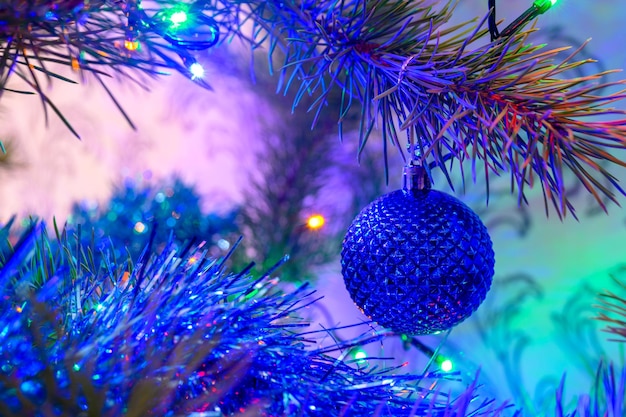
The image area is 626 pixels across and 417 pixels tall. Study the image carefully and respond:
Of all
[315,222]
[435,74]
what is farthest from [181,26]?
[315,222]

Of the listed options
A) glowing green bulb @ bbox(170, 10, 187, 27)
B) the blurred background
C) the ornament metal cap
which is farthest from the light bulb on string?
the blurred background

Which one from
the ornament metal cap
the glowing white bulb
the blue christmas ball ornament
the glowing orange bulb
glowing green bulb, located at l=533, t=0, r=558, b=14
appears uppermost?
glowing green bulb, located at l=533, t=0, r=558, b=14

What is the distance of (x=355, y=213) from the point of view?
58 centimetres

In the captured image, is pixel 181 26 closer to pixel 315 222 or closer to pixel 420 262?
pixel 420 262

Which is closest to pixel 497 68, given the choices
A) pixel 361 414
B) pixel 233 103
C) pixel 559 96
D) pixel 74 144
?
pixel 559 96

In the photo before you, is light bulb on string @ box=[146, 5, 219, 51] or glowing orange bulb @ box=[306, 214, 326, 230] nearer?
light bulb on string @ box=[146, 5, 219, 51]

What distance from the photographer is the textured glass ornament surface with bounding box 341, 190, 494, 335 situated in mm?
225

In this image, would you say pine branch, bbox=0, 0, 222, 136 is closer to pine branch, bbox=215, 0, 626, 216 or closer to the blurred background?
pine branch, bbox=215, 0, 626, 216

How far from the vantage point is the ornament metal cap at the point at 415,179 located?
0.25m

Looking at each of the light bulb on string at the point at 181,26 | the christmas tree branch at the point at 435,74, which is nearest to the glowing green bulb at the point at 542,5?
the christmas tree branch at the point at 435,74

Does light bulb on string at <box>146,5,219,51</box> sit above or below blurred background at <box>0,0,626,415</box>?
above

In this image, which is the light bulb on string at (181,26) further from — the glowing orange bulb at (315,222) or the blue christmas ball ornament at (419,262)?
the glowing orange bulb at (315,222)

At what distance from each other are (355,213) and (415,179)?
334 mm

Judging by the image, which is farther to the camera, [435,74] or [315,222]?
[315,222]
